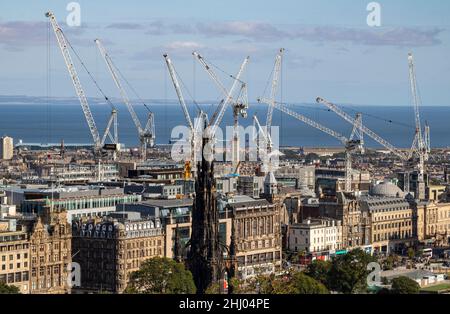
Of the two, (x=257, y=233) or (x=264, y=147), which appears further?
(x=264, y=147)

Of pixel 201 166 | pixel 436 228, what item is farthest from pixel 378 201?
pixel 201 166

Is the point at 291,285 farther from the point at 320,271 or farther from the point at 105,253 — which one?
the point at 105,253

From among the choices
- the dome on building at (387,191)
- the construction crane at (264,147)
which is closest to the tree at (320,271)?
the dome on building at (387,191)

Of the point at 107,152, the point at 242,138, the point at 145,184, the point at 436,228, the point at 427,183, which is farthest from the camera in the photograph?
the point at 242,138

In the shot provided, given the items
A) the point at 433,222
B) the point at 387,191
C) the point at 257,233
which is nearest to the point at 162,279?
the point at 257,233

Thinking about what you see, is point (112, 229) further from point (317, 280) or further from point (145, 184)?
point (145, 184)

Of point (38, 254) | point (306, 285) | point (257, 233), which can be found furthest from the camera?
point (257, 233)

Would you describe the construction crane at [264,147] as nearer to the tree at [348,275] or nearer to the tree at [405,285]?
Result: the tree at [348,275]
